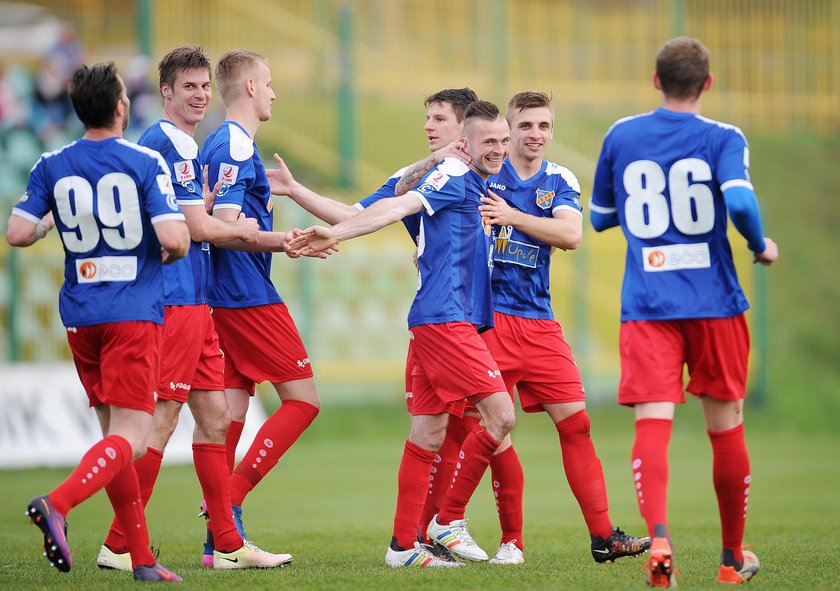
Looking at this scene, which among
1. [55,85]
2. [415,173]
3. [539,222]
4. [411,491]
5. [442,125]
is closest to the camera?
[411,491]

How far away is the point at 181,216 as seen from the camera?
584 centimetres

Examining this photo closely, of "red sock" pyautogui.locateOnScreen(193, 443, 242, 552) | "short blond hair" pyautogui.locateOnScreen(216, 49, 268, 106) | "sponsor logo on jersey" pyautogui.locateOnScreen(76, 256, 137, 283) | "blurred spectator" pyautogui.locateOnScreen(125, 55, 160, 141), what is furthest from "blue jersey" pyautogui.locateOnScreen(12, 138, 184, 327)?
"blurred spectator" pyautogui.locateOnScreen(125, 55, 160, 141)

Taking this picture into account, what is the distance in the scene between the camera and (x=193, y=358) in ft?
21.4

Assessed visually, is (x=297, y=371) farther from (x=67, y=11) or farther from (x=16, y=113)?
(x=67, y=11)

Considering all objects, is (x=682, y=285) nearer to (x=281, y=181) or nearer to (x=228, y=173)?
(x=228, y=173)

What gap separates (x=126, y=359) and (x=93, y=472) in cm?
56

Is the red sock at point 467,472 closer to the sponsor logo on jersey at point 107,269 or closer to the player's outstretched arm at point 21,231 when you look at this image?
the sponsor logo on jersey at point 107,269

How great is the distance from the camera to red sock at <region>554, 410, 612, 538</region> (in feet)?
22.3

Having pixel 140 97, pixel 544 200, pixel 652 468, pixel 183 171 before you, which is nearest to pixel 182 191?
pixel 183 171

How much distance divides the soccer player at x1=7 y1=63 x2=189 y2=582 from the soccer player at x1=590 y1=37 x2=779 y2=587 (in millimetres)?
2203

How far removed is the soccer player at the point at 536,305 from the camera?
690 centimetres

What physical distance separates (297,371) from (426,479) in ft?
3.36

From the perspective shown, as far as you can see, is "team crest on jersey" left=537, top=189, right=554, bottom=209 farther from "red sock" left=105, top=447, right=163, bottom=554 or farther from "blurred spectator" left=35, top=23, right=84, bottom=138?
"blurred spectator" left=35, top=23, right=84, bottom=138

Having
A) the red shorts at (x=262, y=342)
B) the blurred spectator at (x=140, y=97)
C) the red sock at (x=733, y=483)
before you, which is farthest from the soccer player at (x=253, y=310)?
the blurred spectator at (x=140, y=97)
